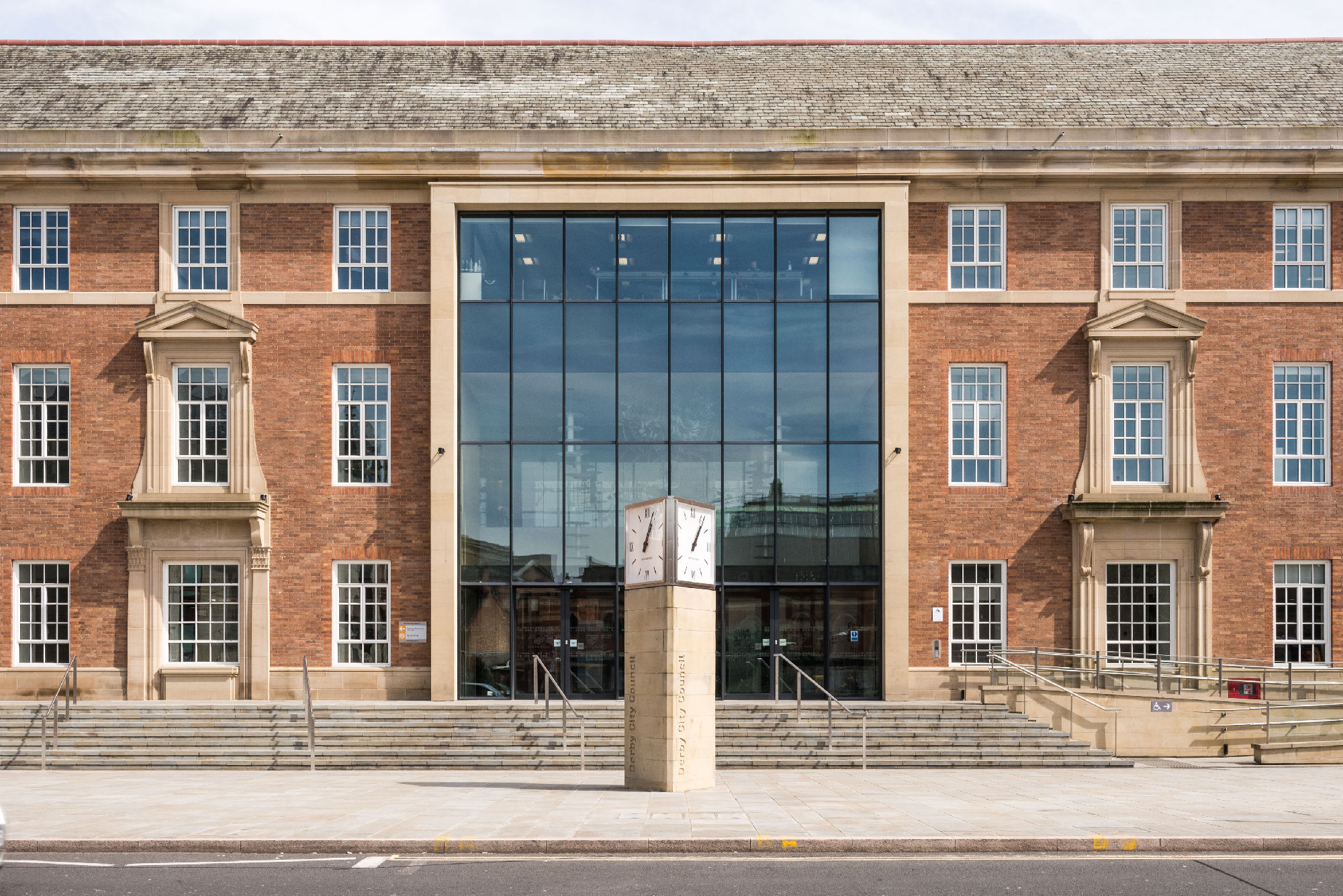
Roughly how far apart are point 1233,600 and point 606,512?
12.8 m

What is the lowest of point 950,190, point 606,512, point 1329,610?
point 1329,610

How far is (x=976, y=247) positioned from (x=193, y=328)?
16.3 metres

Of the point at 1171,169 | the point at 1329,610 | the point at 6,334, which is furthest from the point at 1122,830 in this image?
the point at 6,334

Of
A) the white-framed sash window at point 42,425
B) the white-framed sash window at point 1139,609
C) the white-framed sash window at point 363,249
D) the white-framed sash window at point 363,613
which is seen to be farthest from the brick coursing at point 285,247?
the white-framed sash window at point 1139,609

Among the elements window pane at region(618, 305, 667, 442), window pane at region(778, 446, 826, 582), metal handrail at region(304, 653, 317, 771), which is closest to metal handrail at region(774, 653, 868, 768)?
window pane at region(778, 446, 826, 582)

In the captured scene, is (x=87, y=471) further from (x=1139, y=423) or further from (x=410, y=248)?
(x=1139, y=423)

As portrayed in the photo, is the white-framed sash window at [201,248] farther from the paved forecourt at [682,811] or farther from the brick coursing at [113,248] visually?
the paved forecourt at [682,811]

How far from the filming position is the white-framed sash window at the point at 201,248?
23.6 m

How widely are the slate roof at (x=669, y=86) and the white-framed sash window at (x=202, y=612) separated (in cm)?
928

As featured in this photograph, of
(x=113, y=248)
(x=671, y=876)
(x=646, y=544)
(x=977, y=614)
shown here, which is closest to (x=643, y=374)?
(x=977, y=614)

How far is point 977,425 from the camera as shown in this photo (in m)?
23.5

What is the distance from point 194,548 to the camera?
23.0m

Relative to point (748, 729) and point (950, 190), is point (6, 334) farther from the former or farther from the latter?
point (950, 190)

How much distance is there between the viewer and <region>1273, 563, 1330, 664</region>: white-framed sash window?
22.8m
